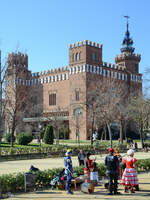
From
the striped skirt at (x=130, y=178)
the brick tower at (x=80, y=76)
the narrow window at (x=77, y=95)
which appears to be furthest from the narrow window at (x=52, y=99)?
the striped skirt at (x=130, y=178)

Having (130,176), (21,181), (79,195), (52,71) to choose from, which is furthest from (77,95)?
(79,195)

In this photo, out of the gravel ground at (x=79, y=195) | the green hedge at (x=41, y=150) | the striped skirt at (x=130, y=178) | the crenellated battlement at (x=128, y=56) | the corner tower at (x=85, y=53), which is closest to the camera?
the gravel ground at (x=79, y=195)

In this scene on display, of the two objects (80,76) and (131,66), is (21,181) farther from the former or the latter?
(131,66)

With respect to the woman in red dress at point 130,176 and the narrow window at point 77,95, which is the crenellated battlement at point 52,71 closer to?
the narrow window at point 77,95

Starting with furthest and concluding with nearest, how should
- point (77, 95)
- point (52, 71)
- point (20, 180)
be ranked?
point (52, 71)
point (77, 95)
point (20, 180)

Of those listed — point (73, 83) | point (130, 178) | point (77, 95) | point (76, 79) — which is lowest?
point (130, 178)

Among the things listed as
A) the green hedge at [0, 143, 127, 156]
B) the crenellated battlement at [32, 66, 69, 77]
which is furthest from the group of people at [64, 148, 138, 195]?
the crenellated battlement at [32, 66, 69, 77]

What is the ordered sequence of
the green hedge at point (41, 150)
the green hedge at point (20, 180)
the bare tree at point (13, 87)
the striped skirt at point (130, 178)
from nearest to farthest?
the striped skirt at point (130, 178) < the green hedge at point (20, 180) < the green hedge at point (41, 150) < the bare tree at point (13, 87)

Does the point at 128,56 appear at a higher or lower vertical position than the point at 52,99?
higher

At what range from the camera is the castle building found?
50713 mm

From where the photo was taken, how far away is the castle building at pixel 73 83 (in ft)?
166

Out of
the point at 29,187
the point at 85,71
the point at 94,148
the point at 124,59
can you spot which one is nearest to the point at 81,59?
the point at 85,71

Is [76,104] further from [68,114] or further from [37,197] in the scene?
[37,197]

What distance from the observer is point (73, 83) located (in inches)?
2071
